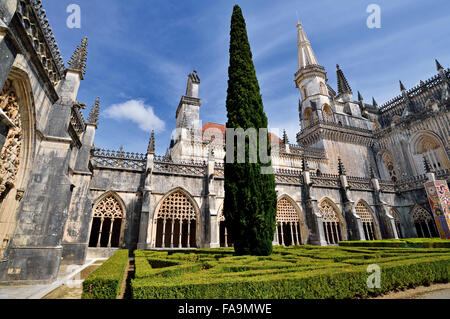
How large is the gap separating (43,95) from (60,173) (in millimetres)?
2495

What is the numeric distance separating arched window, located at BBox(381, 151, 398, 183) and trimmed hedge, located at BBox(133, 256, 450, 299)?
94.6ft

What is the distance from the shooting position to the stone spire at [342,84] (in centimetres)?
3548

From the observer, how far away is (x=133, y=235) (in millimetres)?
11727

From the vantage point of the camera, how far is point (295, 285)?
386 cm

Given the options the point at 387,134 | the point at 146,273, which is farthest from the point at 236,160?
the point at 387,134

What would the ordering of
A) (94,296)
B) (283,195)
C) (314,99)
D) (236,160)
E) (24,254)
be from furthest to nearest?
1. (314,99)
2. (283,195)
3. (236,160)
4. (24,254)
5. (94,296)

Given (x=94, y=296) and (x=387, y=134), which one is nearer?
(x=94, y=296)

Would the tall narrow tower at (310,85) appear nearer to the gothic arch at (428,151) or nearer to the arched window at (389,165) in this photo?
the arched window at (389,165)

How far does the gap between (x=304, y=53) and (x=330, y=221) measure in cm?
2832

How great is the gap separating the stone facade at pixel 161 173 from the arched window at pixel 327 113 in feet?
0.46

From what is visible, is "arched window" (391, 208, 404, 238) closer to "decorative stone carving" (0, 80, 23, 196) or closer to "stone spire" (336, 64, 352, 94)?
"stone spire" (336, 64, 352, 94)

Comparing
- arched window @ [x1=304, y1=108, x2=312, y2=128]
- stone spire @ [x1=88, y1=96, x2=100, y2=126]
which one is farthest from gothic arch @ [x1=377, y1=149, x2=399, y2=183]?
stone spire @ [x1=88, y1=96, x2=100, y2=126]

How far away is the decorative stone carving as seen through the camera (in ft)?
17.3
